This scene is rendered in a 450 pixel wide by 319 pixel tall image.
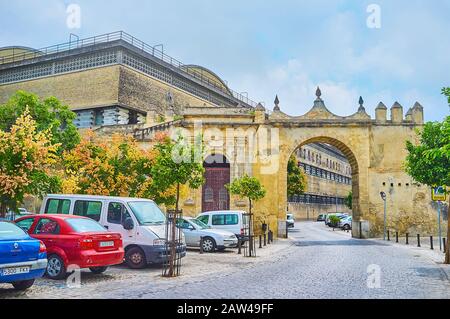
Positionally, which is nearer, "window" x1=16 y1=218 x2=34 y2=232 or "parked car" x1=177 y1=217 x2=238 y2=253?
"window" x1=16 y1=218 x2=34 y2=232

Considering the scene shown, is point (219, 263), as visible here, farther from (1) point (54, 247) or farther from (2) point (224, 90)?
(2) point (224, 90)

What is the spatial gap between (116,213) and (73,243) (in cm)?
313

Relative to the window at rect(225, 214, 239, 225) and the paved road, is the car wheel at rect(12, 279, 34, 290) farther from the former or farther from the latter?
the window at rect(225, 214, 239, 225)

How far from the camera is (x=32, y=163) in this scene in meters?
11.9

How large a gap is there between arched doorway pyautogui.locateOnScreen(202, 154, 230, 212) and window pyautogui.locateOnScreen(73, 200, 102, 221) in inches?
612

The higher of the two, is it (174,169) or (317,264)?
(174,169)

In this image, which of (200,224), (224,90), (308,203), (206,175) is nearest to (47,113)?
(206,175)

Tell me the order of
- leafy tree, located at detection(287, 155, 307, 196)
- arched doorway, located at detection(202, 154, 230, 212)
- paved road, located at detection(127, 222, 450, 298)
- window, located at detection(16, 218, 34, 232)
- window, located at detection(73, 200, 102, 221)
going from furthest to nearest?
leafy tree, located at detection(287, 155, 307, 196) < arched doorway, located at detection(202, 154, 230, 212) < window, located at detection(73, 200, 102, 221) < window, located at detection(16, 218, 34, 232) < paved road, located at detection(127, 222, 450, 298)

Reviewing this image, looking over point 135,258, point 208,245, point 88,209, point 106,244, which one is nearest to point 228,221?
point 208,245

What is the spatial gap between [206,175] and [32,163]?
58.5 feet

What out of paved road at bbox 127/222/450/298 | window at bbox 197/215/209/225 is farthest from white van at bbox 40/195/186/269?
window at bbox 197/215/209/225

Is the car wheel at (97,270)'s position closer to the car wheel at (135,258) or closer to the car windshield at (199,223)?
the car wheel at (135,258)

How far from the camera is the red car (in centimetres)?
1036

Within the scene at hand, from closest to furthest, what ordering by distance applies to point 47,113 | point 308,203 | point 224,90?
point 47,113 < point 224,90 < point 308,203
